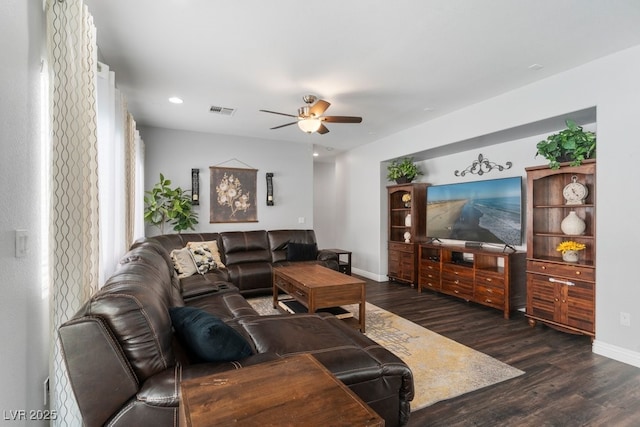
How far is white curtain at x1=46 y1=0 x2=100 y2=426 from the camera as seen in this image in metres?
1.65

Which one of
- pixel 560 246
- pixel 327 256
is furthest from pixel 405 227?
pixel 560 246

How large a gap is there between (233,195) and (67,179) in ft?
13.7

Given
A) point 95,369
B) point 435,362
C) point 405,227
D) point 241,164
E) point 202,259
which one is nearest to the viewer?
point 95,369

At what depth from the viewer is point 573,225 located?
339cm

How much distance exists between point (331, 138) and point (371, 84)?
2469 millimetres

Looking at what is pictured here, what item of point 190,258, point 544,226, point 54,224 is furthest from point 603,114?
point 190,258

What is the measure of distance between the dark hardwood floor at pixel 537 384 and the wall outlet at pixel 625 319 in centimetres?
35

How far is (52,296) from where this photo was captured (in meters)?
1.68

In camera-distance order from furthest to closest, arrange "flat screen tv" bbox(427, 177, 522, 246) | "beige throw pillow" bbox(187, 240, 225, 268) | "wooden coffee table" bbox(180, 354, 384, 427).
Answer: "beige throw pillow" bbox(187, 240, 225, 268), "flat screen tv" bbox(427, 177, 522, 246), "wooden coffee table" bbox(180, 354, 384, 427)

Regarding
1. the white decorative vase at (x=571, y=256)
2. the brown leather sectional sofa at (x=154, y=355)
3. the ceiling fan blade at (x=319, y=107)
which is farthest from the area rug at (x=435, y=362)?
the ceiling fan blade at (x=319, y=107)

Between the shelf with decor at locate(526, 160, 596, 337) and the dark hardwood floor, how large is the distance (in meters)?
0.28

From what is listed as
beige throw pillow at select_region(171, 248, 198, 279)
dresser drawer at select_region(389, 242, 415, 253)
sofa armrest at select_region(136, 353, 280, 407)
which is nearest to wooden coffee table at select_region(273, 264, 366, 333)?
beige throw pillow at select_region(171, 248, 198, 279)

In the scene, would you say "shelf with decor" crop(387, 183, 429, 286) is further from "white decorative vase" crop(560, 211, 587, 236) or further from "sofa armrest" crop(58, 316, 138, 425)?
"sofa armrest" crop(58, 316, 138, 425)

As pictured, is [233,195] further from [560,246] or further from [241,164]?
[560,246]
